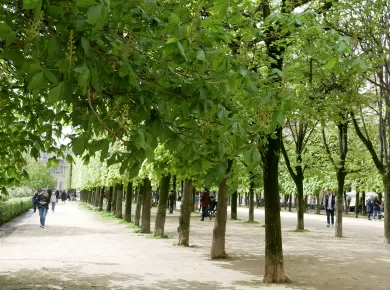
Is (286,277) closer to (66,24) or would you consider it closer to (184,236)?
(184,236)

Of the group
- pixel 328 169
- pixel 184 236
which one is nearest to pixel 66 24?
pixel 184 236

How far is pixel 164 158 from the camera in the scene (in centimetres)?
1548

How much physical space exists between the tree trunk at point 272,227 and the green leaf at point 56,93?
23.4 feet

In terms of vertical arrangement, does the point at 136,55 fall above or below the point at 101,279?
above

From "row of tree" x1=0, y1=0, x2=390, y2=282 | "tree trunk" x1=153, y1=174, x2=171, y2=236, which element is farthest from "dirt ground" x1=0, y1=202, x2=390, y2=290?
"row of tree" x1=0, y1=0, x2=390, y2=282

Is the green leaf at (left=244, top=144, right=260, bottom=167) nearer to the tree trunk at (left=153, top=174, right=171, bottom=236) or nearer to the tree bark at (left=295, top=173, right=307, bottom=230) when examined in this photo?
the tree trunk at (left=153, top=174, right=171, bottom=236)

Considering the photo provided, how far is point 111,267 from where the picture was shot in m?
11.7

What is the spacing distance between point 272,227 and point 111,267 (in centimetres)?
419

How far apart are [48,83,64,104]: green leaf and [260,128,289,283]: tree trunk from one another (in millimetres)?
7122

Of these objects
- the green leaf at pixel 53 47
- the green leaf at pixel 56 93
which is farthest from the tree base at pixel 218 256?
the green leaf at pixel 56 93

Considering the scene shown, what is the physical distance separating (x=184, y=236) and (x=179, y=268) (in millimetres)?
4854

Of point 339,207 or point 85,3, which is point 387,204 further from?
point 85,3

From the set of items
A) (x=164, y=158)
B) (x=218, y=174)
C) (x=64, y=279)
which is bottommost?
(x=64, y=279)

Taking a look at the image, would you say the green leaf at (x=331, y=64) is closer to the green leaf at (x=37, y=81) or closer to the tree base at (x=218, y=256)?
the green leaf at (x=37, y=81)
